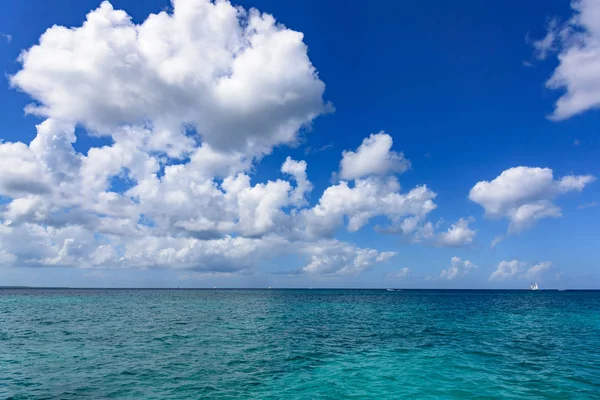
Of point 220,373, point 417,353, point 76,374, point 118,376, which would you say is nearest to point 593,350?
point 417,353

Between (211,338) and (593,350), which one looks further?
(211,338)

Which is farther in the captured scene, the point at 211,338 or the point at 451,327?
the point at 451,327

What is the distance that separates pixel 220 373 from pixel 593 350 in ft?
113

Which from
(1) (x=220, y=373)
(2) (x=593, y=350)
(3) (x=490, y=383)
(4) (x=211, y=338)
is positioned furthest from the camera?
(4) (x=211, y=338)

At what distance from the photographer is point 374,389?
69.6 ft

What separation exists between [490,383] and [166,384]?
19953 millimetres

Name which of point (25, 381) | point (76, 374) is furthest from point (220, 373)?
point (25, 381)

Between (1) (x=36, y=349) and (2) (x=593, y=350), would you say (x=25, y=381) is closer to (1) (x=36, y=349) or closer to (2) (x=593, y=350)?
(1) (x=36, y=349)

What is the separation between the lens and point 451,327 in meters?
50.3

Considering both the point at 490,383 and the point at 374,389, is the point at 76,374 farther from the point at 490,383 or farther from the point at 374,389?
the point at 490,383

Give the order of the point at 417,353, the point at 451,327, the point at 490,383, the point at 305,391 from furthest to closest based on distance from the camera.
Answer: the point at 451,327
the point at 417,353
the point at 490,383
the point at 305,391

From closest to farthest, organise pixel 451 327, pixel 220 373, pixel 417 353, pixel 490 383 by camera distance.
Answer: pixel 490 383 → pixel 220 373 → pixel 417 353 → pixel 451 327

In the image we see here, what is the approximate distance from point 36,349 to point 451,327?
1905 inches

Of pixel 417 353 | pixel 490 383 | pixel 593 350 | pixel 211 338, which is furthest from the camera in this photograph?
pixel 211 338
